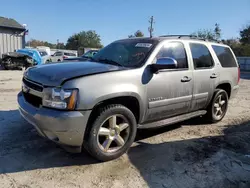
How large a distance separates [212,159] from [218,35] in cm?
4812

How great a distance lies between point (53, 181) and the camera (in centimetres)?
304

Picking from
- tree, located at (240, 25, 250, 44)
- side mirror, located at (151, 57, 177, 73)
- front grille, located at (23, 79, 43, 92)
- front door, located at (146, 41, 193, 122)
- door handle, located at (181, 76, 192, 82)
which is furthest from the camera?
tree, located at (240, 25, 250, 44)

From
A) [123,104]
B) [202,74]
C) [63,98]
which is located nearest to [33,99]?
[63,98]

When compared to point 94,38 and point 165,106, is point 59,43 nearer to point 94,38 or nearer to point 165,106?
point 94,38

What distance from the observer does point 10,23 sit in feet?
74.6

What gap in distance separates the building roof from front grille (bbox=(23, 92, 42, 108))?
20.8 m

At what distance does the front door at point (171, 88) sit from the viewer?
3.95m

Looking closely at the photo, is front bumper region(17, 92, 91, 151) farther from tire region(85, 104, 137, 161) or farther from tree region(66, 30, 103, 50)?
tree region(66, 30, 103, 50)

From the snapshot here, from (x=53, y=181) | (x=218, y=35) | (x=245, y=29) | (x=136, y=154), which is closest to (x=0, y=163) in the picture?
(x=53, y=181)

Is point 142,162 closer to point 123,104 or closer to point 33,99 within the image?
point 123,104

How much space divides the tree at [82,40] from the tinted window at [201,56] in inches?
2840

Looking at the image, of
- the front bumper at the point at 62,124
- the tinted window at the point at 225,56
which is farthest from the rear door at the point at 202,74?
the front bumper at the point at 62,124

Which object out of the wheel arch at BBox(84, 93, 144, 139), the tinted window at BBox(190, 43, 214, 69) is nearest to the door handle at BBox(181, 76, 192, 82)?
the tinted window at BBox(190, 43, 214, 69)

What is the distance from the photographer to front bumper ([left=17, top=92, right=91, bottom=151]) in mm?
3037
